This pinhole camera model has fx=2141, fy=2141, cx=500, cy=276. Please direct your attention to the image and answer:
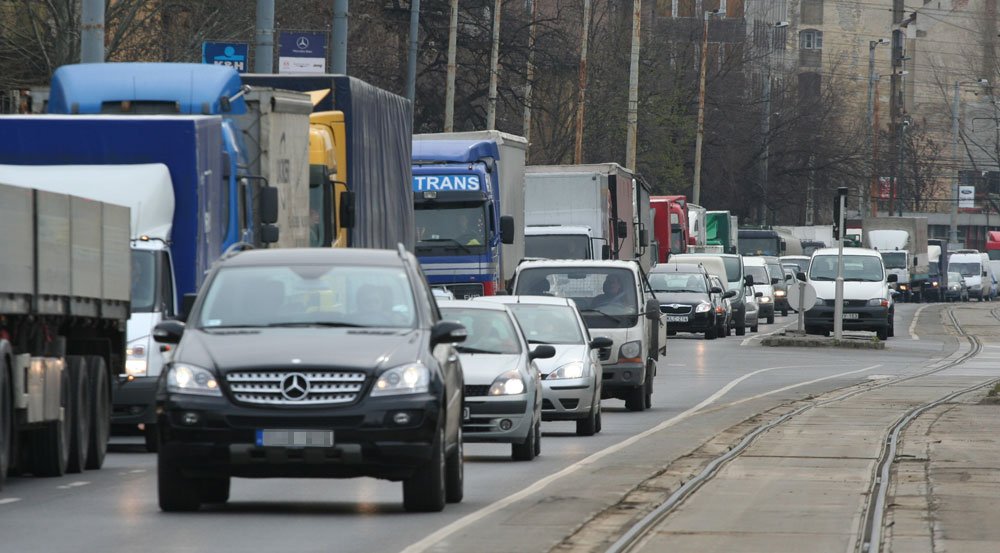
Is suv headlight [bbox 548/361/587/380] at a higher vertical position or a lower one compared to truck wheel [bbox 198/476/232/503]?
higher

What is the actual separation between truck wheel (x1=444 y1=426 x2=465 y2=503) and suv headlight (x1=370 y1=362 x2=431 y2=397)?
1177mm

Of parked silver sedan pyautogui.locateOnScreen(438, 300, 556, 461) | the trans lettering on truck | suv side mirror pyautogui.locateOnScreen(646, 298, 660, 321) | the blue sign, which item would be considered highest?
the blue sign

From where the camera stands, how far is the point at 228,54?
90.3 ft

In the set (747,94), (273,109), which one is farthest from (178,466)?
(747,94)

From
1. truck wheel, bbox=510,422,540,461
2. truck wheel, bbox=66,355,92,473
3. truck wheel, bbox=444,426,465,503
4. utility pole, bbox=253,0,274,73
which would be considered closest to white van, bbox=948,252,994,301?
utility pole, bbox=253,0,274,73

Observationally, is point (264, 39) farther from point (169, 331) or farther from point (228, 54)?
point (169, 331)

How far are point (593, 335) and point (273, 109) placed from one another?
17.3 ft

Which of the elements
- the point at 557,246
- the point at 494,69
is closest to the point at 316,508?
the point at 557,246

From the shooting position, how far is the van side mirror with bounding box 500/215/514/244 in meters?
32.1

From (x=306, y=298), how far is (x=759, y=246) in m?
70.1

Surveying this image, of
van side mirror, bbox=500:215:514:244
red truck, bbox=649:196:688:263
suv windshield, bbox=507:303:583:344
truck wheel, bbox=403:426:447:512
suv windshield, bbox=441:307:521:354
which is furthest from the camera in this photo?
red truck, bbox=649:196:688:263

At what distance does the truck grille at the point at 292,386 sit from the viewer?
11781 millimetres

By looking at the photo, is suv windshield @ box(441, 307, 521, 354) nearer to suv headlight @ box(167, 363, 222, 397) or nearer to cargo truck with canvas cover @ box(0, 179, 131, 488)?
cargo truck with canvas cover @ box(0, 179, 131, 488)

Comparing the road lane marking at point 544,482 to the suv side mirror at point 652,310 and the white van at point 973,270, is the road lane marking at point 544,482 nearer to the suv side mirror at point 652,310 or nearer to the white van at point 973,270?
the suv side mirror at point 652,310
